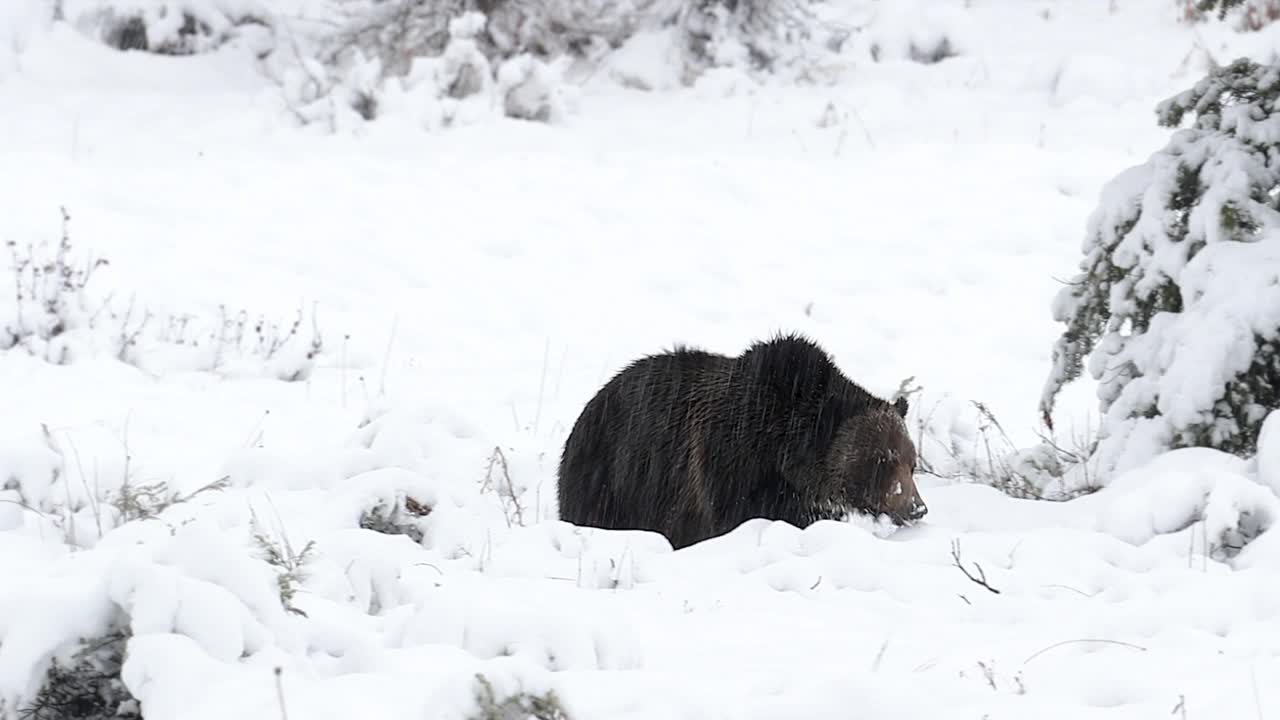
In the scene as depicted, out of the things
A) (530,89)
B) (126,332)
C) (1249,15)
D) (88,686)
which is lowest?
(126,332)

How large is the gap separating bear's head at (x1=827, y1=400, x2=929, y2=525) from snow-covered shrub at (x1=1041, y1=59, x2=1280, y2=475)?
0.70 m

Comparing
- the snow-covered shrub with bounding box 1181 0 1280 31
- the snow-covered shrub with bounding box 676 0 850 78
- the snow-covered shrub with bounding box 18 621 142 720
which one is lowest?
the snow-covered shrub with bounding box 18 621 142 720

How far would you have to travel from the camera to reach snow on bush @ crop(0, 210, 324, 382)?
300 inches

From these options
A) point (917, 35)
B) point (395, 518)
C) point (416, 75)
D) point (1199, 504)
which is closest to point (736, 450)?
point (395, 518)

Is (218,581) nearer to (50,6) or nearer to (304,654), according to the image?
(304,654)

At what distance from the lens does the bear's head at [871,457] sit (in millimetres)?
5520

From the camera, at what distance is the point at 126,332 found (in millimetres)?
7957

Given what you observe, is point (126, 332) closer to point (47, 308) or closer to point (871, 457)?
point (47, 308)

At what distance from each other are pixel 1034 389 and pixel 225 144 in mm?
7981

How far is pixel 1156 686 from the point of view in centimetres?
308

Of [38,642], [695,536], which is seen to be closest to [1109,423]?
[695,536]

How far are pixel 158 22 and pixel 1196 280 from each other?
12546mm

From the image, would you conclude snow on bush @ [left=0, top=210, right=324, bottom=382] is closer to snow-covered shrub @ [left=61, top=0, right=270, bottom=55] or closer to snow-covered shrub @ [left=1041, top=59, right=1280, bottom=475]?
snow-covered shrub @ [left=1041, top=59, right=1280, bottom=475]

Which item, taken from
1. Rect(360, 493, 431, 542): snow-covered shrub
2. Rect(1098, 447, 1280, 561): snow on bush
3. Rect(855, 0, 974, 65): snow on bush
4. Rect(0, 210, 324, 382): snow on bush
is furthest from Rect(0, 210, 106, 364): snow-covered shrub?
Rect(855, 0, 974, 65): snow on bush
